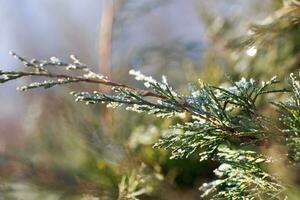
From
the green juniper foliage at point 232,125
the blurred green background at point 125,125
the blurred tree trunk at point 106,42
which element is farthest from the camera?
the blurred tree trunk at point 106,42

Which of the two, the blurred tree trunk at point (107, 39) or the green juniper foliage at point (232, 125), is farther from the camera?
the blurred tree trunk at point (107, 39)

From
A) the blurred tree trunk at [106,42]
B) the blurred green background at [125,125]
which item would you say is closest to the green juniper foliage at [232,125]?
the blurred green background at [125,125]

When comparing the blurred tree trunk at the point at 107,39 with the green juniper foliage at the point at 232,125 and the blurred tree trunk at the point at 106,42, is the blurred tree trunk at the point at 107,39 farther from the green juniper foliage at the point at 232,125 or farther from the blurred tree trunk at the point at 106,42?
Result: the green juniper foliage at the point at 232,125

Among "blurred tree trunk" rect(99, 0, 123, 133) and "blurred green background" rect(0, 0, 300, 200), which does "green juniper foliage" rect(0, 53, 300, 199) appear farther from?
"blurred tree trunk" rect(99, 0, 123, 133)

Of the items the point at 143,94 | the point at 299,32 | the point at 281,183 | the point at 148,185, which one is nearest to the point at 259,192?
the point at 281,183

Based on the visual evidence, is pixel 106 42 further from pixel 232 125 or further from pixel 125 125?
pixel 232 125

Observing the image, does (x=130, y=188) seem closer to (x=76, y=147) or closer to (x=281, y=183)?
(x=76, y=147)

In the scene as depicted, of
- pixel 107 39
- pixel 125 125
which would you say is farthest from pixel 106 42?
pixel 125 125

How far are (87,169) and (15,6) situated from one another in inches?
92.2

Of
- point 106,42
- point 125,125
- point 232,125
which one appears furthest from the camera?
point 106,42

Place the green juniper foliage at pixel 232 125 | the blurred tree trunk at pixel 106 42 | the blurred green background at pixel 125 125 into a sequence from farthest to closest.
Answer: the blurred tree trunk at pixel 106 42 < the blurred green background at pixel 125 125 < the green juniper foliage at pixel 232 125

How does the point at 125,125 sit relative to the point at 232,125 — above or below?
above

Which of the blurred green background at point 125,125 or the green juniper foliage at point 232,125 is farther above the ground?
the blurred green background at point 125,125

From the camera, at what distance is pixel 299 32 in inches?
33.4
